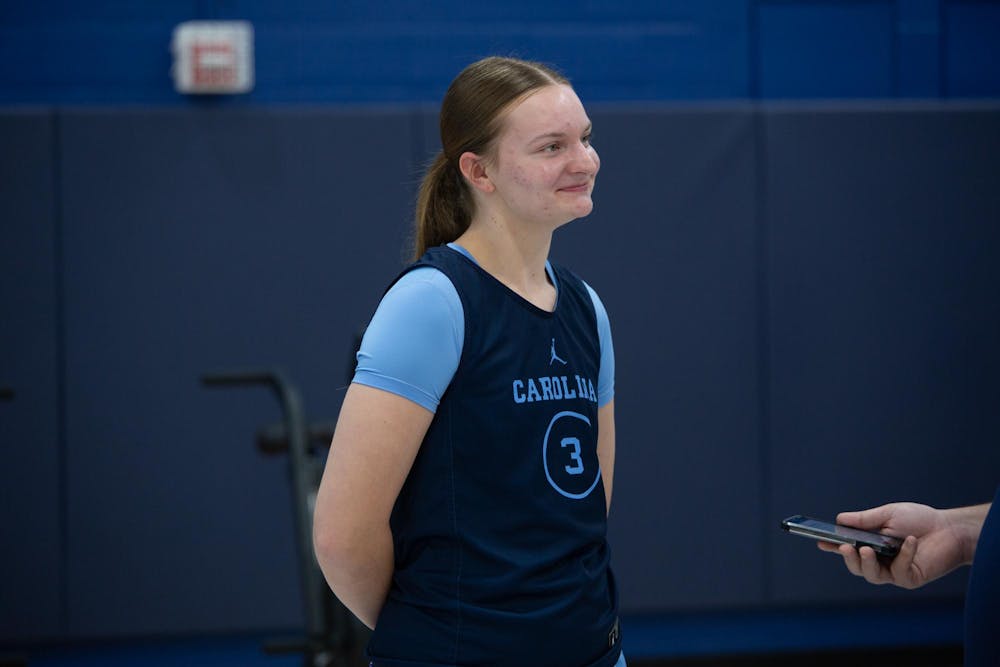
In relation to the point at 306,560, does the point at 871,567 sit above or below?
above

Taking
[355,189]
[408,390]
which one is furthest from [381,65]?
[408,390]

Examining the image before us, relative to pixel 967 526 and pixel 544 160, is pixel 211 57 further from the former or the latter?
pixel 967 526

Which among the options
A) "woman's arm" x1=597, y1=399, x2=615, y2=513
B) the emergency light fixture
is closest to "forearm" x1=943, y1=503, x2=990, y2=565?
"woman's arm" x1=597, y1=399, x2=615, y2=513

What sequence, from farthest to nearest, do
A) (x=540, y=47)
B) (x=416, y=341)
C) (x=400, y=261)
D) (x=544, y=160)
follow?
(x=540, y=47), (x=400, y=261), (x=544, y=160), (x=416, y=341)

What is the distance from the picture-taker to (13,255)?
340cm

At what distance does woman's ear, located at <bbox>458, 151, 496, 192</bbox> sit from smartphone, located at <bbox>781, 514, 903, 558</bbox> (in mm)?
536

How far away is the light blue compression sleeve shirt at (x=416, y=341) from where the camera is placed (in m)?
1.14

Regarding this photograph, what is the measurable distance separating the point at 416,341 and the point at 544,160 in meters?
0.27

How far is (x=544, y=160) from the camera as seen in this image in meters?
1.25

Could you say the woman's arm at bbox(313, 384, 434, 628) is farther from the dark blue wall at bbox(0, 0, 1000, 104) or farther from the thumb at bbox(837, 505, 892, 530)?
the dark blue wall at bbox(0, 0, 1000, 104)

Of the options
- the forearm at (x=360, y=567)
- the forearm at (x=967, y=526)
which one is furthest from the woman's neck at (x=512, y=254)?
the forearm at (x=967, y=526)

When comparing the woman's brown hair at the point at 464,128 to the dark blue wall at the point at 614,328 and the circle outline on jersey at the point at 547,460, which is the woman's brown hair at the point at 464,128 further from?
the dark blue wall at the point at 614,328

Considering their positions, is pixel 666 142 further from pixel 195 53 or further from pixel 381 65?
pixel 195 53

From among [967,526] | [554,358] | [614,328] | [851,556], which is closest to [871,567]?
[851,556]
